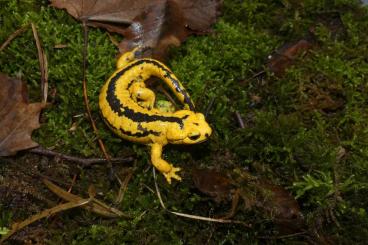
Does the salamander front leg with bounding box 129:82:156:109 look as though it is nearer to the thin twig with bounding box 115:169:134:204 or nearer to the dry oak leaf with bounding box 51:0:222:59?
the dry oak leaf with bounding box 51:0:222:59

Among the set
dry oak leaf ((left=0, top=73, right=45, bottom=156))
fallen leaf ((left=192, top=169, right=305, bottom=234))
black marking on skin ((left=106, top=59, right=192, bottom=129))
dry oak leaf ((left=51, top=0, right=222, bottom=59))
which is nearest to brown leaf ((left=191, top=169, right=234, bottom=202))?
fallen leaf ((left=192, top=169, right=305, bottom=234))

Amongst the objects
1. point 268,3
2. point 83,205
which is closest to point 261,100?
point 268,3

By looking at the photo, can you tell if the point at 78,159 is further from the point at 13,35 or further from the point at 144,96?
the point at 13,35

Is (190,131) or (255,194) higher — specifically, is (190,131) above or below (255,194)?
above

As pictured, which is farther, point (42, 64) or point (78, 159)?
point (42, 64)

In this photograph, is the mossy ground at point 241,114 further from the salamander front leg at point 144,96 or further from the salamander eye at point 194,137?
the salamander front leg at point 144,96

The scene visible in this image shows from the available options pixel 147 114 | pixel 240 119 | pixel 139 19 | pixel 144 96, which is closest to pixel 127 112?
pixel 147 114

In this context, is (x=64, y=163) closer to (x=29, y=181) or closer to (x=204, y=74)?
(x=29, y=181)
